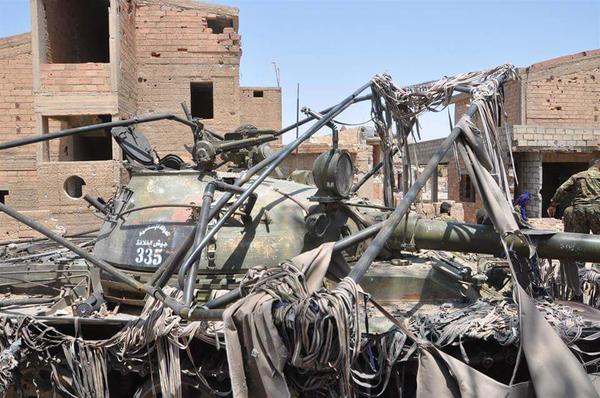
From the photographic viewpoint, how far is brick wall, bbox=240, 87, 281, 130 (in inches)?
712

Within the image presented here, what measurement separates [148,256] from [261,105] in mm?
14188

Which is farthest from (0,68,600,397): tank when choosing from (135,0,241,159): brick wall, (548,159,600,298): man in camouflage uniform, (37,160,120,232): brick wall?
(135,0,241,159): brick wall

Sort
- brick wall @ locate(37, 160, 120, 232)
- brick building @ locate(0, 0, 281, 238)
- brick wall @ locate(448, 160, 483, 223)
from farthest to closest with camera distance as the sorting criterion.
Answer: brick wall @ locate(448, 160, 483, 223), brick building @ locate(0, 0, 281, 238), brick wall @ locate(37, 160, 120, 232)

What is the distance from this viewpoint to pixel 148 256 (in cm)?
446

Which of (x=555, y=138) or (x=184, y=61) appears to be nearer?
(x=184, y=61)

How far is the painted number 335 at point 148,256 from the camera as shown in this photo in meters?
4.42

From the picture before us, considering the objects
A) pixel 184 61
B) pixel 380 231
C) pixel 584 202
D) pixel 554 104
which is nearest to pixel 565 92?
pixel 554 104

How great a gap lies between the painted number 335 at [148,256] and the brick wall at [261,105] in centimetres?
1390

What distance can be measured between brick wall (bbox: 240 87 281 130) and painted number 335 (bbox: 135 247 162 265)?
45.6 ft

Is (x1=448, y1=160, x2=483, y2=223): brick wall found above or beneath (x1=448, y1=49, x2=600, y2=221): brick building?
beneath

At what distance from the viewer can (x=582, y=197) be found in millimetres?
8641

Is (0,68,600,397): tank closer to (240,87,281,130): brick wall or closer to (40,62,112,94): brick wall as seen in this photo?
(40,62,112,94): brick wall

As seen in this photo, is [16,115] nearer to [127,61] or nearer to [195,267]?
[127,61]

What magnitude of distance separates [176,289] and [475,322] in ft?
7.54
